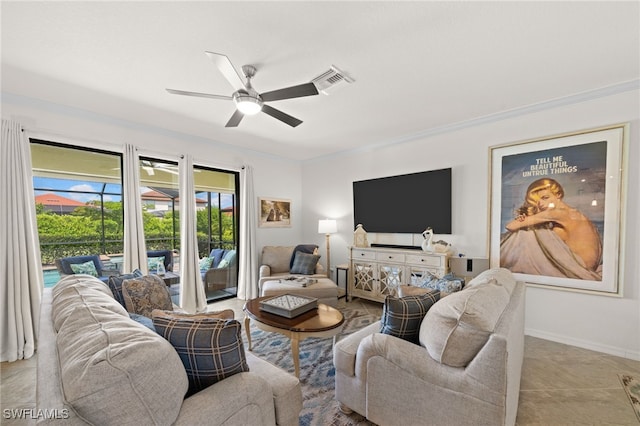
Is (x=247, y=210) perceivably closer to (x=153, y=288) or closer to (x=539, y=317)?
(x=153, y=288)

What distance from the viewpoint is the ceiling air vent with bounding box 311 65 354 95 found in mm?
1917

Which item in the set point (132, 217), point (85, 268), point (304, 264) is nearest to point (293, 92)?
point (132, 217)

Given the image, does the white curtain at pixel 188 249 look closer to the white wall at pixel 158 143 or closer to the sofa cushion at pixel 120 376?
the white wall at pixel 158 143

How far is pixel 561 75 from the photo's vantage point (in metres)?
2.40

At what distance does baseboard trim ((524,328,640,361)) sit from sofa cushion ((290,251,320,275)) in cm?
279

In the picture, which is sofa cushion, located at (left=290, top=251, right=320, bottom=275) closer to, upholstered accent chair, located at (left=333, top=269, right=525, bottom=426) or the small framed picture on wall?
the small framed picture on wall

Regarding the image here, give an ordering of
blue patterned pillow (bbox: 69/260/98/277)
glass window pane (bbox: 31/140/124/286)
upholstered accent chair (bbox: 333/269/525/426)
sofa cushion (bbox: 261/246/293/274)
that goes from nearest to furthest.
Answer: upholstered accent chair (bbox: 333/269/525/426) < glass window pane (bbox: 31/140/124/286) < blue patterned pillow (bbox: 69/260/98/277) < sofa cushion (bbox: 261/246/293/274)

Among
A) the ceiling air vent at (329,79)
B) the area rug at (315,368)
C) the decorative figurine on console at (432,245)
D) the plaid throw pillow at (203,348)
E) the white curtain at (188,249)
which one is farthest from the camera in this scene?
the white curtain at (188,249)

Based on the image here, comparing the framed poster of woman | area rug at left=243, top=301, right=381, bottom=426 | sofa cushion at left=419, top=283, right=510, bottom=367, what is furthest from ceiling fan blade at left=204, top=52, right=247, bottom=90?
the framed poster of woman

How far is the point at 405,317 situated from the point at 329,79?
5.66 feet

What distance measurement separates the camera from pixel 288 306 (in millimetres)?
2365

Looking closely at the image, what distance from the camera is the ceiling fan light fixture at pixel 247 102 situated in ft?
7.00

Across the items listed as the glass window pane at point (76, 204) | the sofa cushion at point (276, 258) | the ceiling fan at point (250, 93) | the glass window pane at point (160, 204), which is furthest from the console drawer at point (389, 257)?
the glass window pane at point (76, 204)

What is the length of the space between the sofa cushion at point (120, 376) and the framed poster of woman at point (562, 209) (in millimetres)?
3572
